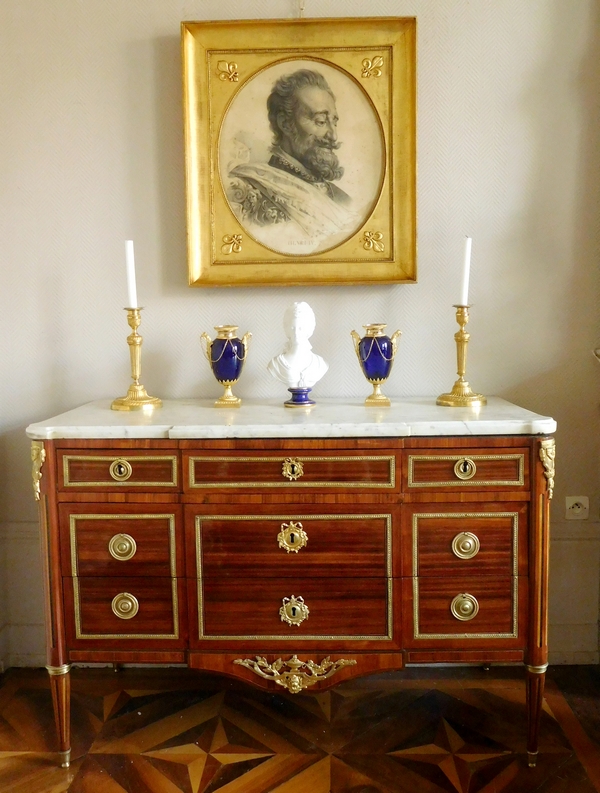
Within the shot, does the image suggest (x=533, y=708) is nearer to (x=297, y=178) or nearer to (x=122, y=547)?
(x=122, y=547)

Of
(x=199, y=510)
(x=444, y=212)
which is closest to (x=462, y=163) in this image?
(x=444, y=212)

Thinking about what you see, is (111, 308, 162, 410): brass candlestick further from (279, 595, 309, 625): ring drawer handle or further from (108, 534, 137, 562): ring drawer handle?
(279, 595, 309, 625): ring drawer handle

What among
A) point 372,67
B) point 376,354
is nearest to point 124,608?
point 376,354

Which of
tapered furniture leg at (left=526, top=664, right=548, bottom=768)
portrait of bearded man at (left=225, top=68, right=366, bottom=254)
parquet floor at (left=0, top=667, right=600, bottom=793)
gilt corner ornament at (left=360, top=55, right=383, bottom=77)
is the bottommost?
parquet floor at (left=0, top=667, right=600, bottom=793)

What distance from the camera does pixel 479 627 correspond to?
1559 mm

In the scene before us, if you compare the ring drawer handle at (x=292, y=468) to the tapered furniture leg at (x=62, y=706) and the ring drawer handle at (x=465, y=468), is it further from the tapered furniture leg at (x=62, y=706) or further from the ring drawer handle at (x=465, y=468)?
the tapered furniture leg at (x=62, y=706)

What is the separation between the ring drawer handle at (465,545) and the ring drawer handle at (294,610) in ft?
1.31

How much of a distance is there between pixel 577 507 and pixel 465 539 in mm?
715

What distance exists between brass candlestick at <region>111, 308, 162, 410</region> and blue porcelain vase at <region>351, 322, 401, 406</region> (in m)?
0.62

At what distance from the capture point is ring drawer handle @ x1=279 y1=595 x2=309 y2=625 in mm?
1551

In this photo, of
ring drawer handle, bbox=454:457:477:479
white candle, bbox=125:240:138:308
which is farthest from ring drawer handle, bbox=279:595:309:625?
white candle, bbox=125:240:138:308

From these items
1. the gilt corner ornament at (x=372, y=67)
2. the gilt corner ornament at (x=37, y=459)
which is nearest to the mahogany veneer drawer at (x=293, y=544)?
the gilt corner ornament at (x=37, y=459)

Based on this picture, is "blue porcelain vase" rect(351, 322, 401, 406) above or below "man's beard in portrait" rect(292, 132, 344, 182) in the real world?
below

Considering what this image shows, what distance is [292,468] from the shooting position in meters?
1.52
